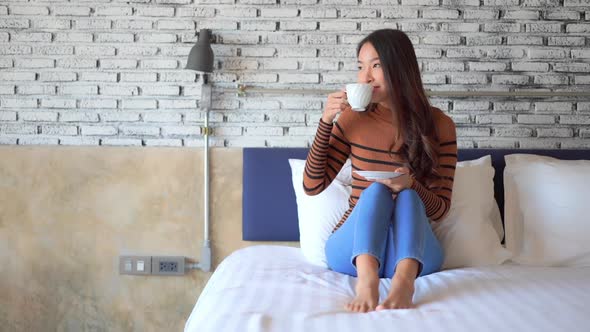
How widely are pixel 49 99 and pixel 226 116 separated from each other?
0.83m

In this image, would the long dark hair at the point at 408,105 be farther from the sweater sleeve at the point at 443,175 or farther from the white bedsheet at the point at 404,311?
the white bedsheet at the point at 404,311

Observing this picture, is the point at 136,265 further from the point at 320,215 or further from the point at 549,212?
the point at 549,212

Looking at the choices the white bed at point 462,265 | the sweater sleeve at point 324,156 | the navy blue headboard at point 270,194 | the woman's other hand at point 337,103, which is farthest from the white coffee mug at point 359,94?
the navy blue headboard at point 270,194

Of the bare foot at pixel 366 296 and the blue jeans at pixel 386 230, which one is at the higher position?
the blue jeans at pixel 386 230

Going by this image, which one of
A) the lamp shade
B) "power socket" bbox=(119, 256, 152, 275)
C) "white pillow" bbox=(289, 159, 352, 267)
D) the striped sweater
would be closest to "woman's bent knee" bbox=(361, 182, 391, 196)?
the striped sweater

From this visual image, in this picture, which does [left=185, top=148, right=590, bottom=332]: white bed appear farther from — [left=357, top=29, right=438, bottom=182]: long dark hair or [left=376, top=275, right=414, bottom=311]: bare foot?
[left=357, top=29, right=438, bottom=182]: long dark hair

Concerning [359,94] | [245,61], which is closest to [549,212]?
[359,94]

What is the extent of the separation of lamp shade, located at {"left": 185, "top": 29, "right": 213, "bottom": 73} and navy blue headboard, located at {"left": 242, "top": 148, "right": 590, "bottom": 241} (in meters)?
0.42

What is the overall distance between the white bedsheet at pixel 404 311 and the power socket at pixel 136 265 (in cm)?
69

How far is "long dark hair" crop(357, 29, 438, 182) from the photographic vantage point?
7.20 feet

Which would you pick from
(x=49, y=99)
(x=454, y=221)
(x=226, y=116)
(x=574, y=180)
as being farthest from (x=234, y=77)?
(x=574, y=180)

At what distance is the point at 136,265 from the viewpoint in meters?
2.87

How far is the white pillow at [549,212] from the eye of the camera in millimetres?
2516

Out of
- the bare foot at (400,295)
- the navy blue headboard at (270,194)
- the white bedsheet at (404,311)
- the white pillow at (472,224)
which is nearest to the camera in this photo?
the white bedsheet at (404,311)
